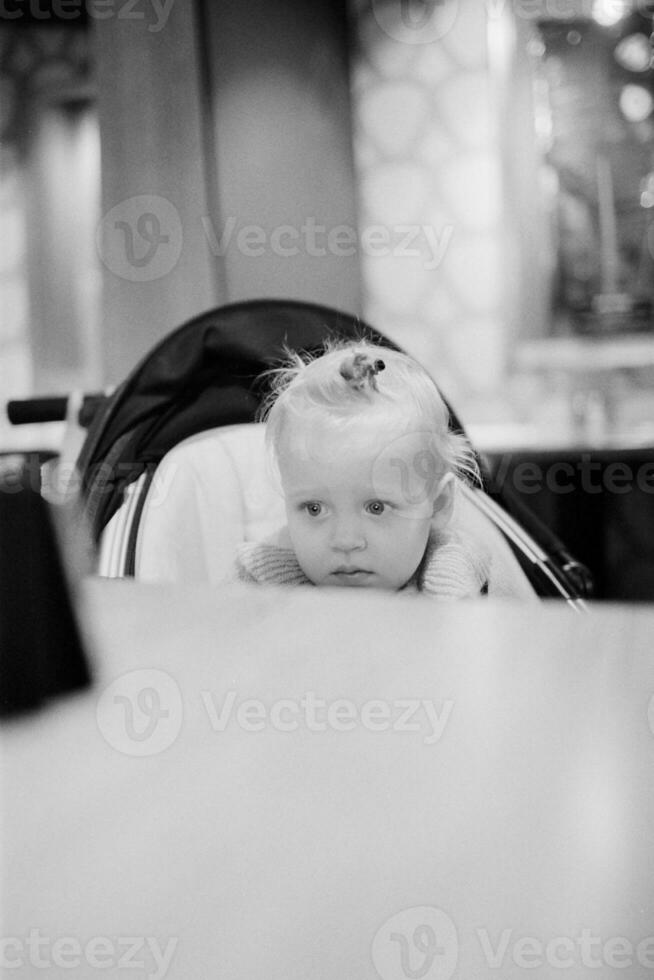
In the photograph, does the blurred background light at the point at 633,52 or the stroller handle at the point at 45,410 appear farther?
the blurred background light at the point at 633,52

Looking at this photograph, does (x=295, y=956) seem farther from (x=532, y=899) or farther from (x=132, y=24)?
(x=132, y=24)

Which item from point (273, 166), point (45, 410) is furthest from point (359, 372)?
point (273, 166)

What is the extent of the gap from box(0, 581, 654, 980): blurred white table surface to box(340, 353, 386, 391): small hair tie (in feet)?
0.49

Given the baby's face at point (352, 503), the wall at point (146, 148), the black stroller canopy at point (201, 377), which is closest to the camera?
the baby's face at point (352, 503)

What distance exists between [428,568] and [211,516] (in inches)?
8.7

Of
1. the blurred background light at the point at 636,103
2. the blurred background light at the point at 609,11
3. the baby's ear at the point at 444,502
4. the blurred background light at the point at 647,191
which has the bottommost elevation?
the baby's ear at the point at 444,502

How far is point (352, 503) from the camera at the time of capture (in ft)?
2.03

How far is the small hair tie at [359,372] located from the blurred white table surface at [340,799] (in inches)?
5.8

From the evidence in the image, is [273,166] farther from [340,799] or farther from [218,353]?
[340,799]

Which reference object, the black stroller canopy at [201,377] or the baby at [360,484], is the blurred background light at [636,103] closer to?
the black stroller canopy at [201,377]

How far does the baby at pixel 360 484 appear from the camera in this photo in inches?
24.4

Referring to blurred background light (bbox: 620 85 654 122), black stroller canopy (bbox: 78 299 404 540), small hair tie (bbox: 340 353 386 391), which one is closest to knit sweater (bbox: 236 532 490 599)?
small hair tie (bbox: 340 353 386 391)

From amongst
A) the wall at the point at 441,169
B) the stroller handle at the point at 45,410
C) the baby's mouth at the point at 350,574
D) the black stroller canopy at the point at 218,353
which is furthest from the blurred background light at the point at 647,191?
the baby's mouth at the point at 350,574

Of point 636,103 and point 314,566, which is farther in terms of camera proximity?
point 636,103
